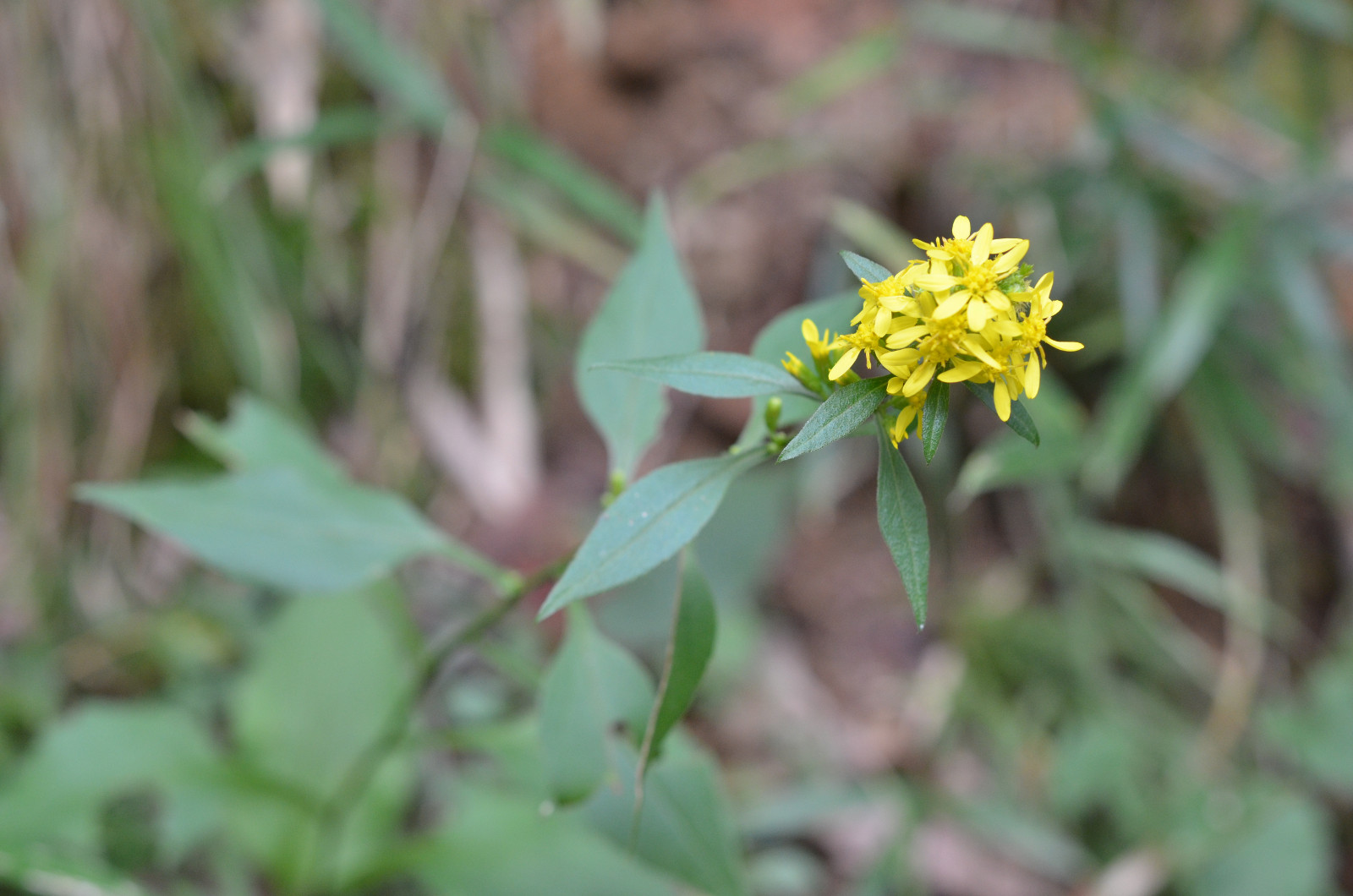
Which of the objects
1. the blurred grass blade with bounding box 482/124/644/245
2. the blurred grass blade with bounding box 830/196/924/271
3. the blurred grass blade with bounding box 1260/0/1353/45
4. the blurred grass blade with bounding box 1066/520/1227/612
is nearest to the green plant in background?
the blurred grass blade with bounding box 482/124/644/245

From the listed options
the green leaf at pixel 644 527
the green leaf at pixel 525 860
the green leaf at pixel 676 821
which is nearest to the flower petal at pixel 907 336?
the green leaf at pixel 644 527

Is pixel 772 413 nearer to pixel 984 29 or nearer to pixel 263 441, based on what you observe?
pixel 263 441

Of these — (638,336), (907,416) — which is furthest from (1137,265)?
(907,416)

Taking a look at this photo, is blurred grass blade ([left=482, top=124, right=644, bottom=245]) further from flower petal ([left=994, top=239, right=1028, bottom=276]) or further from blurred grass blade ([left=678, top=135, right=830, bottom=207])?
flower petal ([left=994, top=239, right=1028, bottom=276])

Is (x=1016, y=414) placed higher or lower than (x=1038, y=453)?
lower

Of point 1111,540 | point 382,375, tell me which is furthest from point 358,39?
point 1111,540

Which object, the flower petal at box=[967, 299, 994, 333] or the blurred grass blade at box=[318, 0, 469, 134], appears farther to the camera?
the blurred grass blade at box=[318, 0, 469, 134]

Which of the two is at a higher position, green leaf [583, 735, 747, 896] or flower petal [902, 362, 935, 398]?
flower petal [902, 362, 935, 398]
